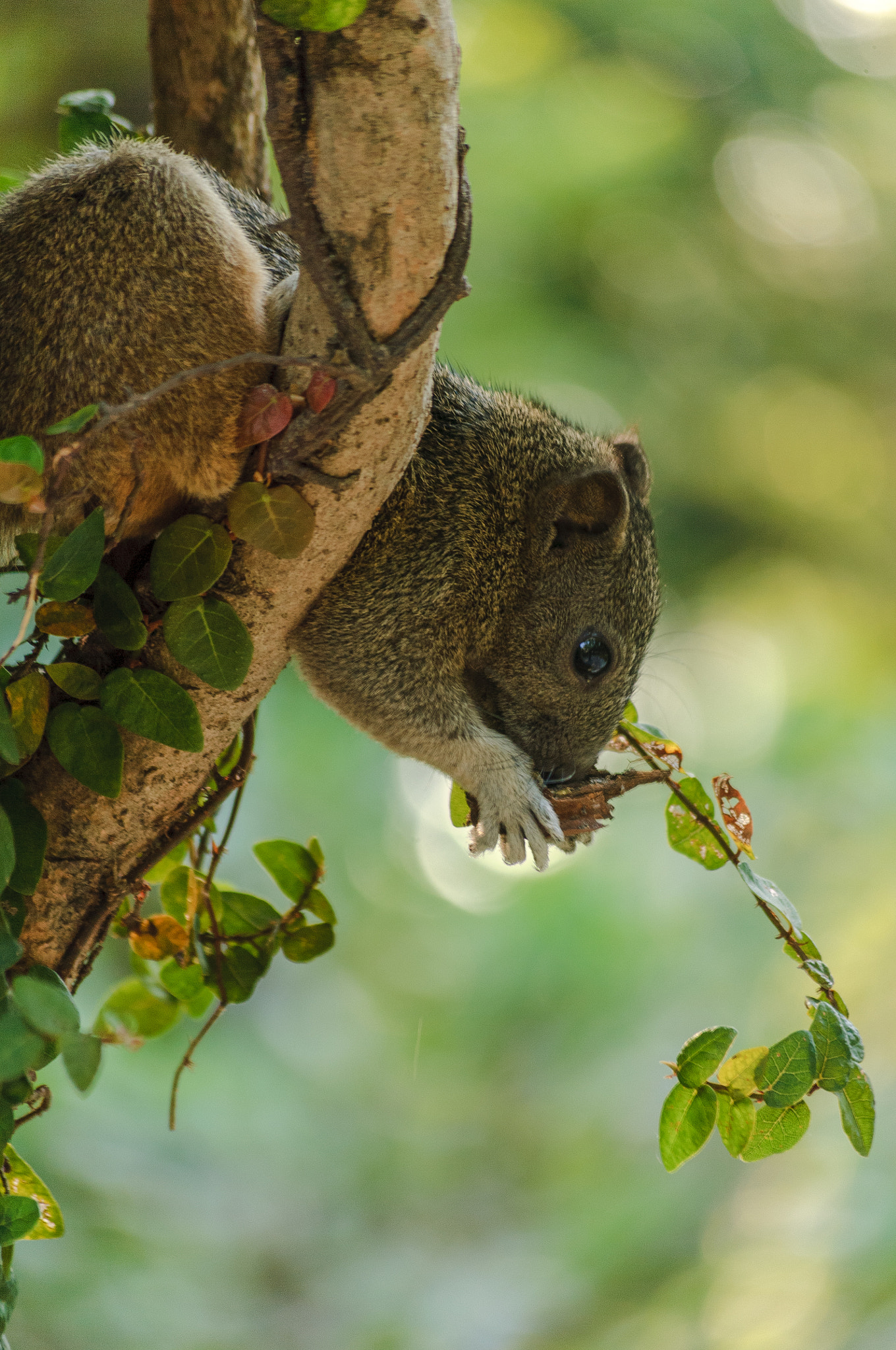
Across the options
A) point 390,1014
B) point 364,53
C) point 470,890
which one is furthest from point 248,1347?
point 364,53

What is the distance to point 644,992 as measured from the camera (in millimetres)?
5758

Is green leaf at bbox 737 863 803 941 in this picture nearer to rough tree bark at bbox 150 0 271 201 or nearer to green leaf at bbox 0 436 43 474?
green leaf at bbox 0 436 43 474

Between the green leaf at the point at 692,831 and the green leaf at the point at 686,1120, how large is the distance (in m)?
0.35

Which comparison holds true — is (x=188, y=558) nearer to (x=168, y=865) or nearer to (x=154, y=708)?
(x=154, y=708)

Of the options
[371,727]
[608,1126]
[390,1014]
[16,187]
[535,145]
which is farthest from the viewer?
[390,1014]

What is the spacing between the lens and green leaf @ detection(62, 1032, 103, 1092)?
102 centimetres

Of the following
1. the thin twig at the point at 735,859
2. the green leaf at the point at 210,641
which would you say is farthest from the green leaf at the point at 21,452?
the thin twig at the point at 735,859

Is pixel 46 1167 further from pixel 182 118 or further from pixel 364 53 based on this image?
pixel 364 53

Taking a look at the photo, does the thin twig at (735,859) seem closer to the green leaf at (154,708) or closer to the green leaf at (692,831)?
the green leaf at (692,831)

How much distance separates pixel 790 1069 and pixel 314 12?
3.81 ft

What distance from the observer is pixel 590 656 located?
1.98 m

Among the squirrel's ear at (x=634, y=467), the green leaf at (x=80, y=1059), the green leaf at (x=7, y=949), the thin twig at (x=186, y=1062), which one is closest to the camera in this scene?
the green leaf at (x=80, y=1059)

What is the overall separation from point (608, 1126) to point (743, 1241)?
3.12 feet

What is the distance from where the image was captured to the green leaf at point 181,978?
1740 mm
